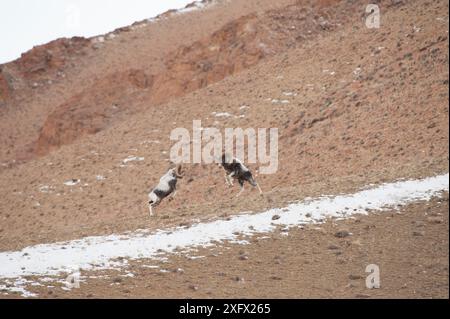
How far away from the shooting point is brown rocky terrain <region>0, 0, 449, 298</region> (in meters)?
9.20

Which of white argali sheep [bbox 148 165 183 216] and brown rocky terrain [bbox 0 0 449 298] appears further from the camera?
white argali sheep [bbox 148 165 183 216]

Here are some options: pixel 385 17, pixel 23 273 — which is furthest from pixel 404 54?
pixel 23 273

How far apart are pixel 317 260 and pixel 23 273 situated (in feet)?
15.6

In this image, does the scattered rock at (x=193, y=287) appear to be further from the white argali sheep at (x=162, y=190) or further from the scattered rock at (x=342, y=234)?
the white argali sheep at (x=162, y=190)

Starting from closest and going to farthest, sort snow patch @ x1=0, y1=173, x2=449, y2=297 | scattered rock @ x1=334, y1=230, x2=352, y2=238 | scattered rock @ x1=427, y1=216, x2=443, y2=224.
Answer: scattered rock @ x1=427, y1=216, x2=443, y2=224
scattered rock @ x1=334, y1=230, x2=352, y2=238
snow patch @ x1=0, y1=173, x2=449, y2=297

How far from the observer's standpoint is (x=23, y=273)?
939cm

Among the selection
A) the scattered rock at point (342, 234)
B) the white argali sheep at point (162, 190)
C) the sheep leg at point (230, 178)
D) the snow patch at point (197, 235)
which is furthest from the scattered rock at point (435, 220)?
the white argali sheep at point (162, 190)

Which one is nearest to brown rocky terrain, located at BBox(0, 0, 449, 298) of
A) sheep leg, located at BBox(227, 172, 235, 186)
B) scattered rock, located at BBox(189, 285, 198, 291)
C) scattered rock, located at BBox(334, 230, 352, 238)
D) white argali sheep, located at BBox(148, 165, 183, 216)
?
scattered rock, located at BBox(189, 285, 198, 291)

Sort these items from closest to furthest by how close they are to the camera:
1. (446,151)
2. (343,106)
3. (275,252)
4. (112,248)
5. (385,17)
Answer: (275,252), (112,248), (446,151), (343,106), (385,17)

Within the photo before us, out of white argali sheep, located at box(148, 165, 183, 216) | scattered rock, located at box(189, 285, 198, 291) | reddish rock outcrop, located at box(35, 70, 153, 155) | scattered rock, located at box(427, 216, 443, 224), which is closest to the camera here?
scattered rock, located at box(189, 285, 198, 291)

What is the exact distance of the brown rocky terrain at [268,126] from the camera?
362 inches

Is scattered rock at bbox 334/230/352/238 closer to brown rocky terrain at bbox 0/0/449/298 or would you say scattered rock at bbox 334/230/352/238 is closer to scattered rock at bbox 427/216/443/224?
brown rocky terrain at bbox 0/0/449/298

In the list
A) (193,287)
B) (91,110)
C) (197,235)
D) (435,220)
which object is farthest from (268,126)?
(91,110)
